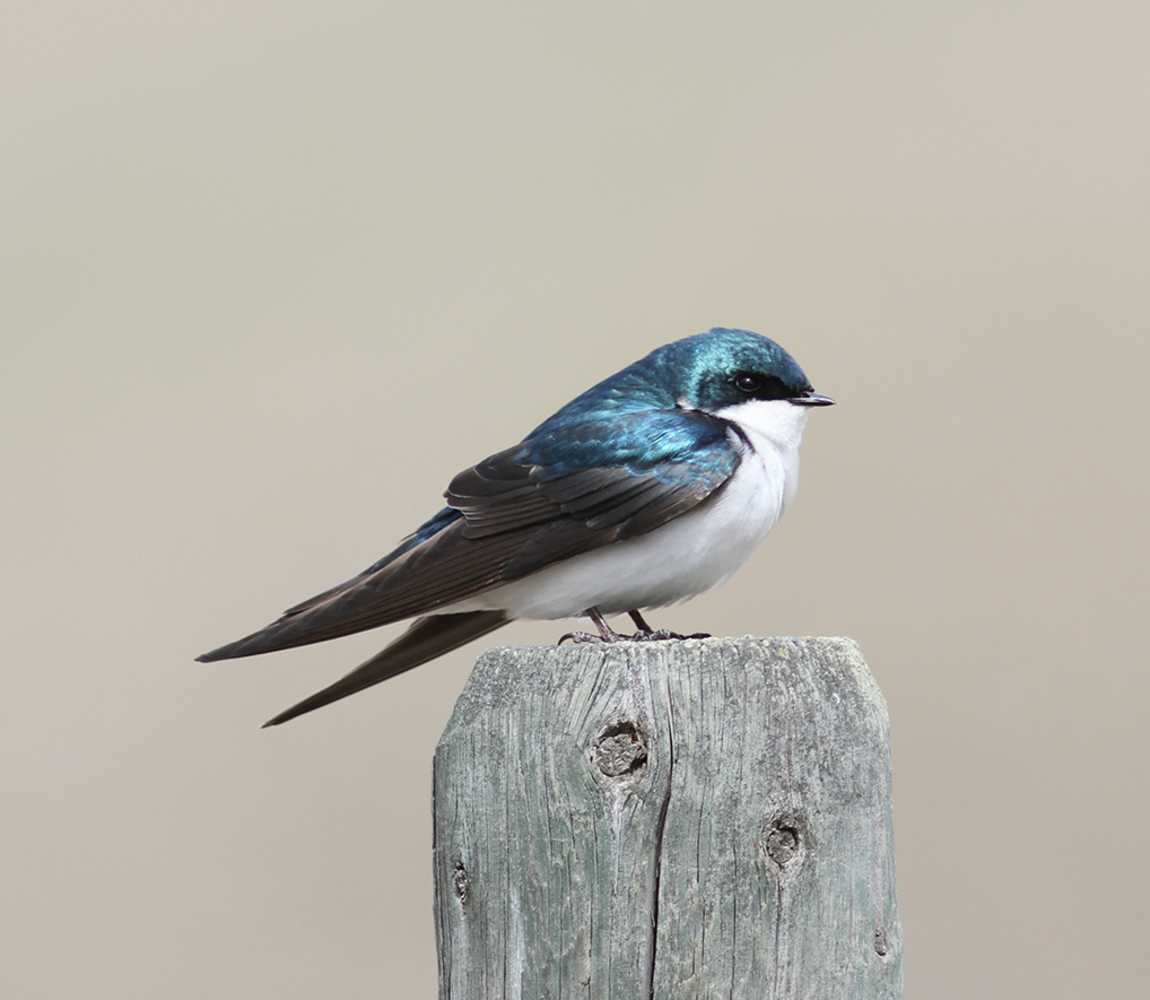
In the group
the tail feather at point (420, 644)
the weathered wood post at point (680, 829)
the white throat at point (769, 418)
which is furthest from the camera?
the white throat at point (769, 418)

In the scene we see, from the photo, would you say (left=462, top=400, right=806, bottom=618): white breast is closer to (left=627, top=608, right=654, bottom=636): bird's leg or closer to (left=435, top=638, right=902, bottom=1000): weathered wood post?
(left=627, top=608, right=654, bottom=636): bird's leg

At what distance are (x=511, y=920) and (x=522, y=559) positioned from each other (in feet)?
3.06

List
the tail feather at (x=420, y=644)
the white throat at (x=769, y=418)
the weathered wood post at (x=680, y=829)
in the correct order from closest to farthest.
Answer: the weathered wood post at (x=680, y=829) → the tail feather at (x=420, y=644) → the white throat at (x=769, y=418)

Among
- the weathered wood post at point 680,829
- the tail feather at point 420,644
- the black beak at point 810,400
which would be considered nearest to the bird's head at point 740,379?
the black beak at point 810,400

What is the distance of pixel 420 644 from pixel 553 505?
0.32 meters

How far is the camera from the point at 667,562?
8.63 feet

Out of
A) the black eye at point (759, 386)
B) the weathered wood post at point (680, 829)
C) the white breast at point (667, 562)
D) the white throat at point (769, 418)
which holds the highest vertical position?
the black eye at point (759, 386)

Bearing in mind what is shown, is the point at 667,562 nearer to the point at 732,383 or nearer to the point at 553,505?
the point at 553,505

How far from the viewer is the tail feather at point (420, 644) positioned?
2529 mm

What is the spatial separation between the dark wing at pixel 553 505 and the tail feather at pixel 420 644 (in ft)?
0.33

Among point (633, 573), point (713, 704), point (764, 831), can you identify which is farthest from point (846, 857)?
point (633, 573)

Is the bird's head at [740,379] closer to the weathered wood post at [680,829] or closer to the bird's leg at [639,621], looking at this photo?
the bird's leg at [639,621]

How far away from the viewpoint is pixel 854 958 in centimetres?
169

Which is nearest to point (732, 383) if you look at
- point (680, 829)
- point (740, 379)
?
point (740, 379)
